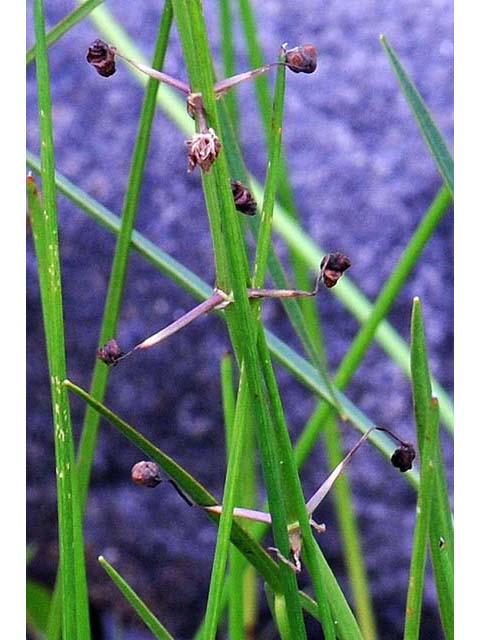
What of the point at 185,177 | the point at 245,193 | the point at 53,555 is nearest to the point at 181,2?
the point at 245,193

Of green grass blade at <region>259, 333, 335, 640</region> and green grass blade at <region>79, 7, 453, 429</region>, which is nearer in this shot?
green grass blade at <region>259, 333, 335, 640</region>

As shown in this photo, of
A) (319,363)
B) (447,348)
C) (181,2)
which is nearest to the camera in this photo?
(181,2)

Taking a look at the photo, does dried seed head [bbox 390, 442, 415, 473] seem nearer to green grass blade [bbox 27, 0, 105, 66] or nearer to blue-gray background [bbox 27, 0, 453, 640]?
green grass blade [bbox 27, 0, 105, 66]

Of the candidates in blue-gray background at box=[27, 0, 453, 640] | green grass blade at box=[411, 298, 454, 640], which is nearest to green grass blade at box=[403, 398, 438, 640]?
green grass blade at box=[411, 298, 454, 640]

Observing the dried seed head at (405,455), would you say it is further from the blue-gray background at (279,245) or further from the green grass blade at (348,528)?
the blue-gray background at (279,245)

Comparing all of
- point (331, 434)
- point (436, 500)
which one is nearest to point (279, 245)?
point (331, 434)

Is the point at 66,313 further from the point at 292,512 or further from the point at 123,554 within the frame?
the point at 292,512
